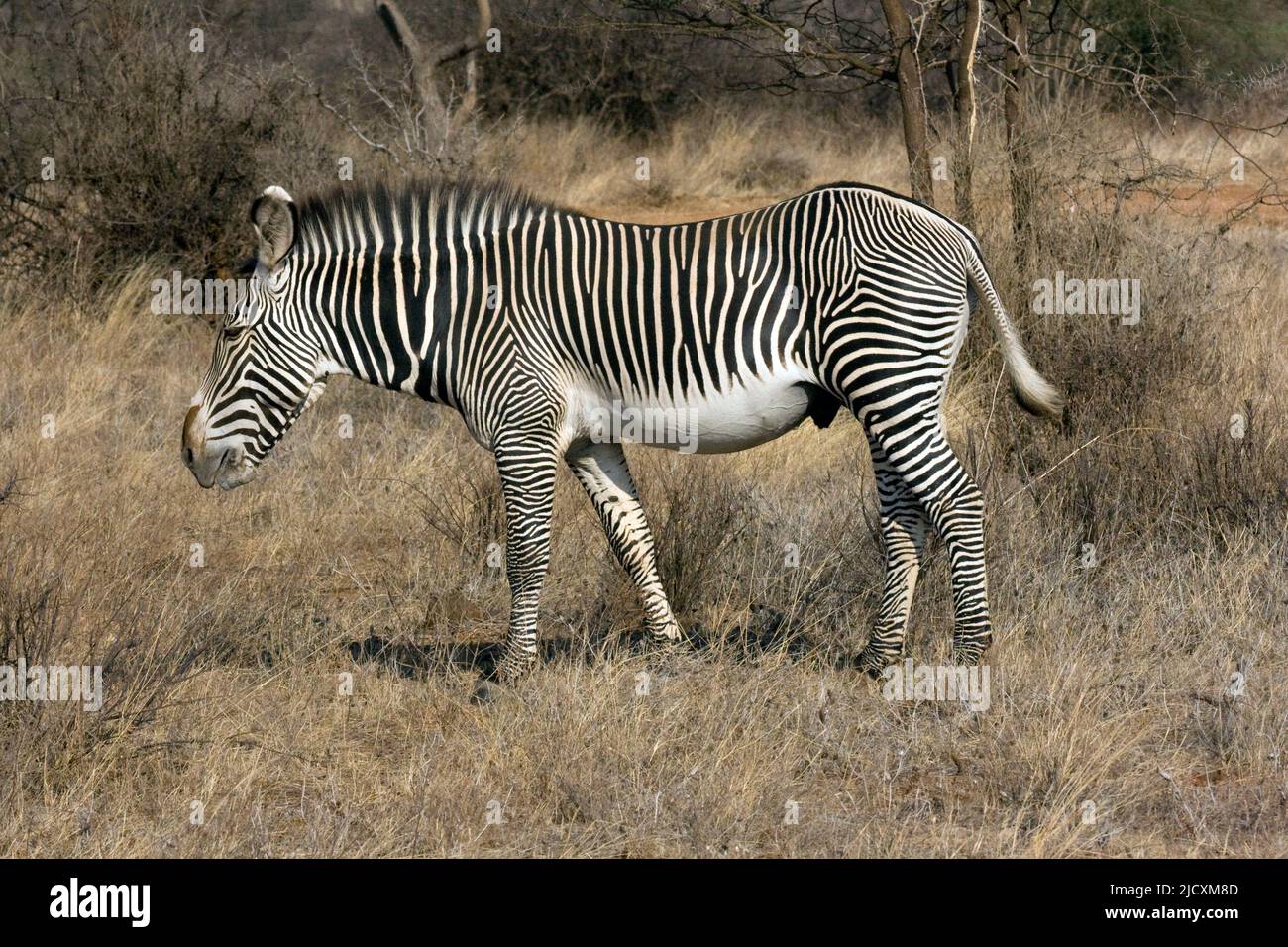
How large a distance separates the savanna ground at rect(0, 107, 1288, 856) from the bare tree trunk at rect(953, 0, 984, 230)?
203mm

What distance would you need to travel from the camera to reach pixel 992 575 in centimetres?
557

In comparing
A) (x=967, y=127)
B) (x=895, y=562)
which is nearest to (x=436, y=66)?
(x=967, y=127)

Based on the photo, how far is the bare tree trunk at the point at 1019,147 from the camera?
7.14 metres

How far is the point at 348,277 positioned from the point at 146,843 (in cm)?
210

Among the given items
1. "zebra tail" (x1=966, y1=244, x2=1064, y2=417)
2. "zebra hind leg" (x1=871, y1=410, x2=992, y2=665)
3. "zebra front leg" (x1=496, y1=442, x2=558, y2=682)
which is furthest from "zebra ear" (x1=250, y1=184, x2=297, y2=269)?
"zebra tail" (x1=966, y1=244, x2=1064, y2=417)

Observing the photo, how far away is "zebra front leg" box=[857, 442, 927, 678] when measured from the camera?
201 inches

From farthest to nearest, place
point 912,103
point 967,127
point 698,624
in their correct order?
point 912,103, point 967,127, point 698,624

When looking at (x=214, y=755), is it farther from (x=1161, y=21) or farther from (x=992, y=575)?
(x=1161, y=21)

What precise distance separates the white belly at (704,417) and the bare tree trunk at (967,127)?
2758 mm

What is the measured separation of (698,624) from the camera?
5766mm

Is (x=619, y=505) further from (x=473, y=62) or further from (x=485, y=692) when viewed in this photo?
(x=473, y=62)

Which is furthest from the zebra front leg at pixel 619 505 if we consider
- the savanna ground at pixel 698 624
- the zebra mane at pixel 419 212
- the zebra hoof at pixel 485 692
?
the zebra mane at pixel 419 212

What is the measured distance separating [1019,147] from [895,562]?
301cm

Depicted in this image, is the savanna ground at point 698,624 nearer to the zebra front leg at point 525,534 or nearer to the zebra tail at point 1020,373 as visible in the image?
the zebra front leg at point 525,534
